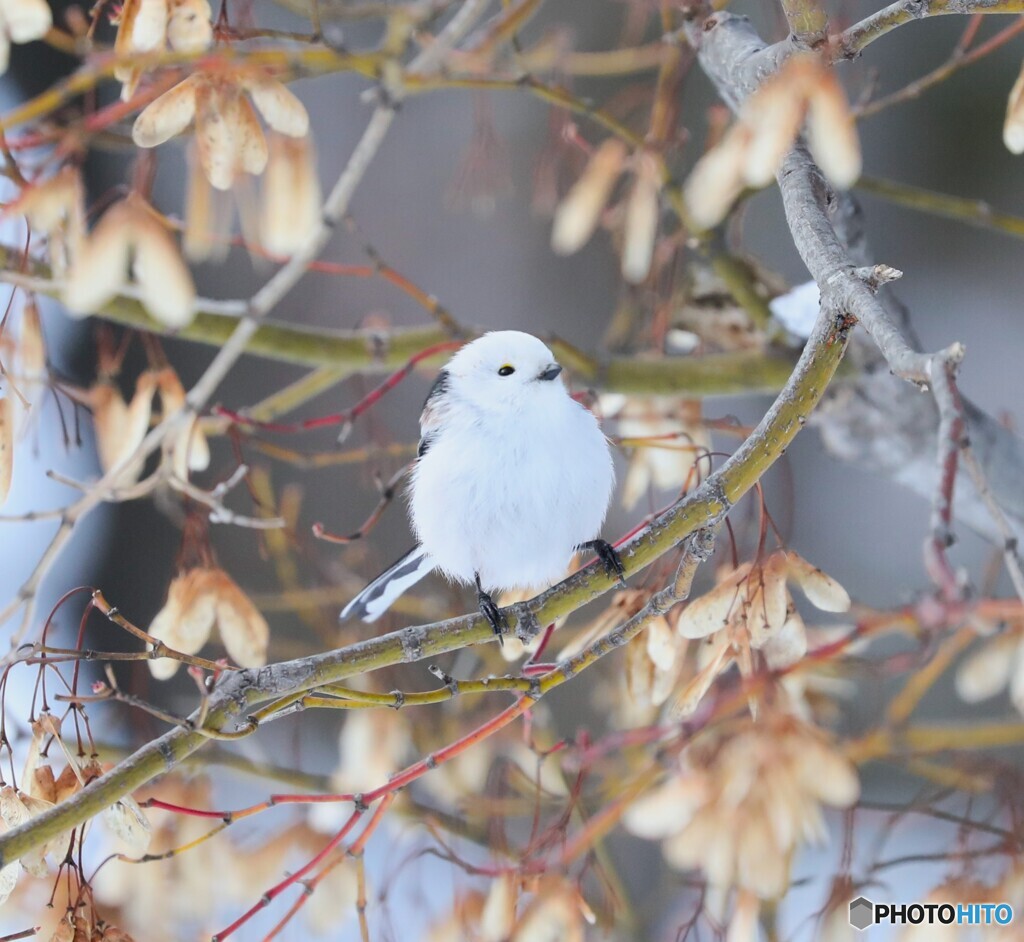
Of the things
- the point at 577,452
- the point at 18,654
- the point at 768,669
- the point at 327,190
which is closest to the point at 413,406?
the point at 327,190

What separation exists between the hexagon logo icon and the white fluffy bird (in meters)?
0.47

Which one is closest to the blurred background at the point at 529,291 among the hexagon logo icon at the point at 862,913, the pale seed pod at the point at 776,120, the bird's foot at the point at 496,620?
the hexagon logo icon at the point at 862,913

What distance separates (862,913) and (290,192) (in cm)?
98

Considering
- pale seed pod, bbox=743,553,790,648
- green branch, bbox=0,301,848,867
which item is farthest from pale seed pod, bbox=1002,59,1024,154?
pale seed pod, bbox=743,553,790,648

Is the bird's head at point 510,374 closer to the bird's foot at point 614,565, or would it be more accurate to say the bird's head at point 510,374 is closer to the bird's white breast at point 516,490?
the bird's white breast at point 516,490

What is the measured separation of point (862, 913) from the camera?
1233 mm

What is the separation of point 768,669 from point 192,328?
739 mm

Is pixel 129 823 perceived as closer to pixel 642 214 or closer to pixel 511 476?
pixel 511 476

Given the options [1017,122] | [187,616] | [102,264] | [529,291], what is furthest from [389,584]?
[529,291]

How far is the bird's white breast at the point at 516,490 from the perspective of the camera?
3.76 ft

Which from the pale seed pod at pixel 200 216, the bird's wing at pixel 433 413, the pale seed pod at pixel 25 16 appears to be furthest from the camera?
the bird's wing at pixel 433 413

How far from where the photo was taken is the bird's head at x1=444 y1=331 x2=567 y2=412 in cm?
119

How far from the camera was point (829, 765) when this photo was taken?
1.05 meters

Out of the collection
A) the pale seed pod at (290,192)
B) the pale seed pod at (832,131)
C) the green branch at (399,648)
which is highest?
the pale seed pod at (290,192)
